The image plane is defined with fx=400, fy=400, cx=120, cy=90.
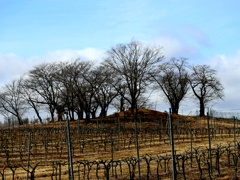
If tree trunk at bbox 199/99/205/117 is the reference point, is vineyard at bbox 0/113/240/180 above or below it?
below

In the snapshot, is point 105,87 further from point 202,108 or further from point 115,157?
point 115,157

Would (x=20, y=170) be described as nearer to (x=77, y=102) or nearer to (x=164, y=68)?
(x=77, y=102)

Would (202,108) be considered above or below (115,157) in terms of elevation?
above

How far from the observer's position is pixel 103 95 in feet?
167

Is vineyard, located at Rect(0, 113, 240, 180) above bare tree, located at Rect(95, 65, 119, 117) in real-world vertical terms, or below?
below

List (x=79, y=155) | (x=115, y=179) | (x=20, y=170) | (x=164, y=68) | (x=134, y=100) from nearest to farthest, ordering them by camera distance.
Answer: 1. (x=115, y=179)
2. (x=20, y=170)
3. (x=79, y=155)
4. (x=134, y=100)
5. (x=164, y=68)

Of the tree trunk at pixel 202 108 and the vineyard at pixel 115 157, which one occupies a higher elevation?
the tree trunk at pixel 202 108

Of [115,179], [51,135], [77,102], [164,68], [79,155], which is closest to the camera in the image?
[115,179]

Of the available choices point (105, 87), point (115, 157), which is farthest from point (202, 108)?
point (115, 157)

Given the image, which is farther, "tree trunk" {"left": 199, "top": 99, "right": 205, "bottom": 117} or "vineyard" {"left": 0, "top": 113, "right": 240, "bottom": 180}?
"tree trunk" {"left": 199, "top": 99, "right": 205, "bottom": 117}

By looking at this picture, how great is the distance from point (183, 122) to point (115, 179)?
105 ft

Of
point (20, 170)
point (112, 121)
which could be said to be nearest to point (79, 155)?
point (20, 170)

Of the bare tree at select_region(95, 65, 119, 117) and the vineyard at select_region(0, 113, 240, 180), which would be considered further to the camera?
the bare tree at select_region(95, 65, 119, 117)

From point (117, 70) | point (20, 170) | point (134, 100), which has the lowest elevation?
point (20, 170)
